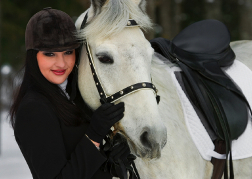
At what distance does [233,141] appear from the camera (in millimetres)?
2320

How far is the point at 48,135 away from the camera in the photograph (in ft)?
5.41

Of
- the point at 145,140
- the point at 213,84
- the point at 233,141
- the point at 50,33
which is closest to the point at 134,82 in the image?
the point at 145,140

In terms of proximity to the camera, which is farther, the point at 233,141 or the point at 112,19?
the point at 233,141

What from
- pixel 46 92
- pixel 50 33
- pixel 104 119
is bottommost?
pixel 104 119

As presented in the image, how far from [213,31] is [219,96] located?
881 millimetres

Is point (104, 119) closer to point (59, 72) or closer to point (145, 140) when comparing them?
point (145, 140)

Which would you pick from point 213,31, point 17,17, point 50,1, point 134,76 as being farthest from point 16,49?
point 134,76

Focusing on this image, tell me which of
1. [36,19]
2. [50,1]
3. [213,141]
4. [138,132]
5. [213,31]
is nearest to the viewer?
[138,132]

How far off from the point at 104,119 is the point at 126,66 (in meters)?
0.31

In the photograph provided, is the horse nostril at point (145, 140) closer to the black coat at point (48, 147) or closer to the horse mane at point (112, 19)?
the black coat at point (48, 147)

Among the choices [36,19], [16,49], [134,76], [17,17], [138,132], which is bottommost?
[16,49]

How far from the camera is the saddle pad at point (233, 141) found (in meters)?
2.12

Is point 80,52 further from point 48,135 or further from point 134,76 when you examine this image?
point 48,135

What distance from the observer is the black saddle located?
218cm
